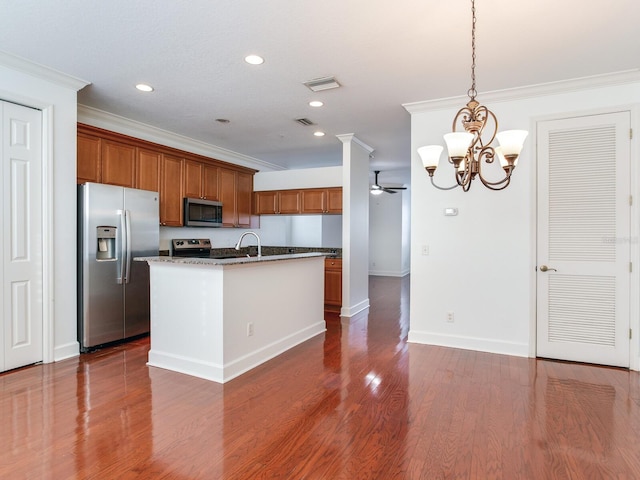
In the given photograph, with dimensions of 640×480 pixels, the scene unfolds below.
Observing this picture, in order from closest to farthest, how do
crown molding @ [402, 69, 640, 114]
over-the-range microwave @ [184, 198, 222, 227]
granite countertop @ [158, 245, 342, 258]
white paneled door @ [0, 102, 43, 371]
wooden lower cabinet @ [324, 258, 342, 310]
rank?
white paneled door @ [0, 102, 43, 371], crown molding @ [402, 69, 640, 114], over-the-range microwave @ [184, 198, 222, 227], wooden lower cabinet @ [324, 258, 342, 310], granite countertop @ [158, 245, 342, 258]

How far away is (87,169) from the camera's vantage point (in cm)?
393

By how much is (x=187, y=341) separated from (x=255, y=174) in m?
3.97

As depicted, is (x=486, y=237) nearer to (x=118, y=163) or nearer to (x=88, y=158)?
(x=118, y=163)

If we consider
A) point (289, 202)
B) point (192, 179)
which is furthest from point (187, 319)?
point (289, 202)

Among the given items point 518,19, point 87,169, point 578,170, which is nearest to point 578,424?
point 578,170

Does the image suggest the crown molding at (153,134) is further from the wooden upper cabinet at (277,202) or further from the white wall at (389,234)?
the white wall at (389,234)

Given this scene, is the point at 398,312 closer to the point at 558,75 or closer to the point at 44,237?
the point at 558,75

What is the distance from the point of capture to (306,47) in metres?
2.80


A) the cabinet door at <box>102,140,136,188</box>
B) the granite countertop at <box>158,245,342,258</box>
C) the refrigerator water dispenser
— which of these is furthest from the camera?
the granite countertop at <box>158,245,342,258</box>

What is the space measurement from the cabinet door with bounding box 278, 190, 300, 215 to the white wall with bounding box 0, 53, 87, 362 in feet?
10.6

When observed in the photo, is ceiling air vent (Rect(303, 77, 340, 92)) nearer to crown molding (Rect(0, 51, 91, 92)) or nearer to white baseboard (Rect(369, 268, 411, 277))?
crown molding (Rect(0, 51, 91, 92))

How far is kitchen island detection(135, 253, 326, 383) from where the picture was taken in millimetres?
3051

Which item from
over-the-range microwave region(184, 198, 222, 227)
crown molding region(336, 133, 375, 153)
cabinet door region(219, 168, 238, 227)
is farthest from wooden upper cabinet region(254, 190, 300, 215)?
crown molding region(336, 133, 375, 153)

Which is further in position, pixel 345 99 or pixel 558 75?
pixel 345 99
